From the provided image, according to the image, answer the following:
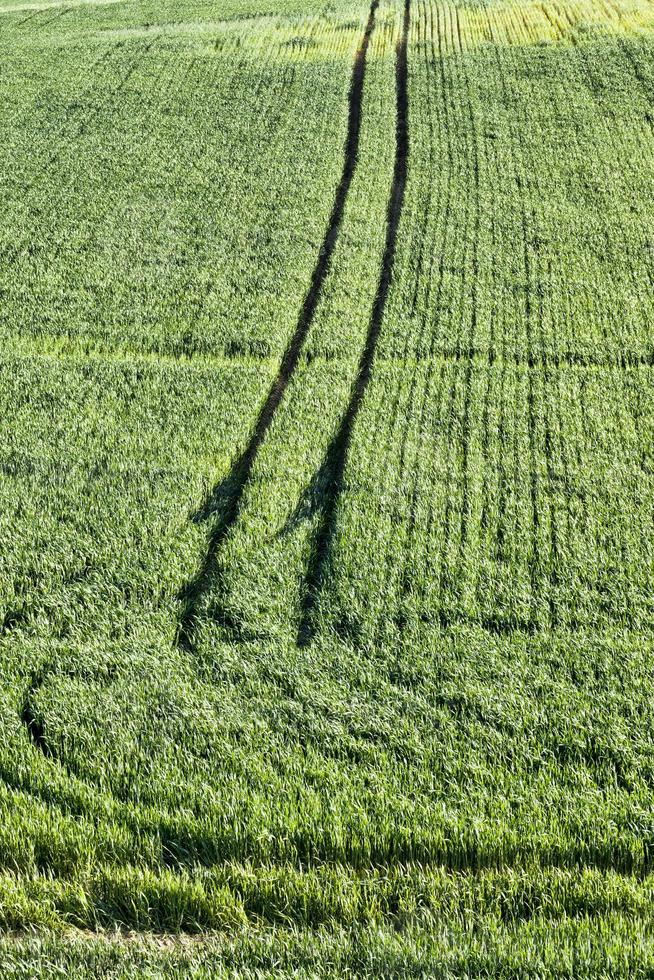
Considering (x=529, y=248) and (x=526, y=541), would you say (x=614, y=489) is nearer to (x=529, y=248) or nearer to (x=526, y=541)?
(x=526, y=541)

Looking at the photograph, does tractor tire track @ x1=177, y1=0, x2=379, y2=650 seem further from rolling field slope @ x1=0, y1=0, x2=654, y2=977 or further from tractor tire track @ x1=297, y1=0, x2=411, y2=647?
tractor tire track @ x1=297, y1=0, x2=411, y2=647

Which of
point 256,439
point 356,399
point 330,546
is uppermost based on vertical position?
point 356,399

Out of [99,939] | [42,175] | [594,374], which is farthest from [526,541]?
[42,175]

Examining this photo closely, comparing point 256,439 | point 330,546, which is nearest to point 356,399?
point 256,439

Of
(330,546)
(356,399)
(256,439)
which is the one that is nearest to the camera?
A: (330,546)

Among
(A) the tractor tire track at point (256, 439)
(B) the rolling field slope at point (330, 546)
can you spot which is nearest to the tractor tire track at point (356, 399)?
(B) the rolling field slope at point (330, 546)

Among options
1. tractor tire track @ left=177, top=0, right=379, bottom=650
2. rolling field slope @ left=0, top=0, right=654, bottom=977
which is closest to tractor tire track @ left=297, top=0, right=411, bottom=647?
rolling field slope @ left=0, top=0, right=654, bottom=977

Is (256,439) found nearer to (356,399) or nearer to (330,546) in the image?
(356,399)
